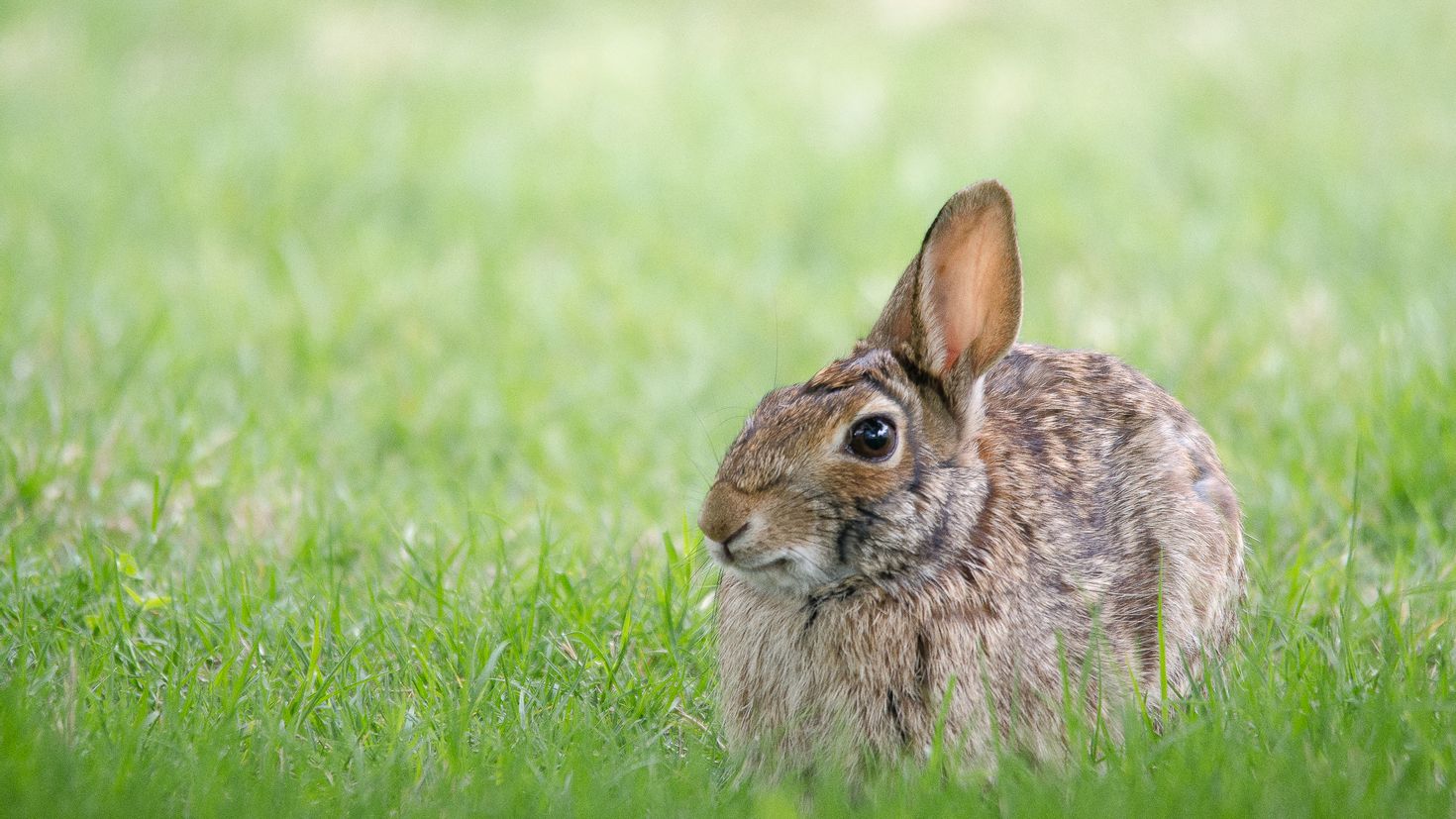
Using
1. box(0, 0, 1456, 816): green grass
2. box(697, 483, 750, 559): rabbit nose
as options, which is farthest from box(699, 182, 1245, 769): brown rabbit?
box(0, 0, 1456, 816): green grass

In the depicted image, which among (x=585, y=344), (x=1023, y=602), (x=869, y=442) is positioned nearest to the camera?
(x=869, y=442)

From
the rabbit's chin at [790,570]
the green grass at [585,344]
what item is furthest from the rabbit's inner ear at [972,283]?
the green grass at [585,344]

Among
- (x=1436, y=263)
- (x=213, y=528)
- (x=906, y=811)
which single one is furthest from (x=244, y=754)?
(x=1436, y=263)

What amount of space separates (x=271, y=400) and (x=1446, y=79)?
25.7 ft

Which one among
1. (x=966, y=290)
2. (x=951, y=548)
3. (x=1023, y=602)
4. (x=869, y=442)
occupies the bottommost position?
(x=1023, y=602)

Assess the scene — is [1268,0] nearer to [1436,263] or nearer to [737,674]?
[1436,263]

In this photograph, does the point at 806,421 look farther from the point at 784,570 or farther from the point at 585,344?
the point at 585,344

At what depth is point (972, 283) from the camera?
3176 mm

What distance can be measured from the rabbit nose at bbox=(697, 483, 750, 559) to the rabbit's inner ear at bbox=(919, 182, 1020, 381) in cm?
53

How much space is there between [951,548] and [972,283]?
0.53 m

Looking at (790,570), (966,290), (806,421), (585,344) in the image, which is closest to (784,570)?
(790,570)

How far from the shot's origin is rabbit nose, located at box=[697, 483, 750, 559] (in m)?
2.85

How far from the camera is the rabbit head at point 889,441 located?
9.57ft

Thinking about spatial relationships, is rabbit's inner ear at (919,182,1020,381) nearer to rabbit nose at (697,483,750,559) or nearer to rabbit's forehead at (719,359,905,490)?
rabbit's forehead at (719,359,905,490)
